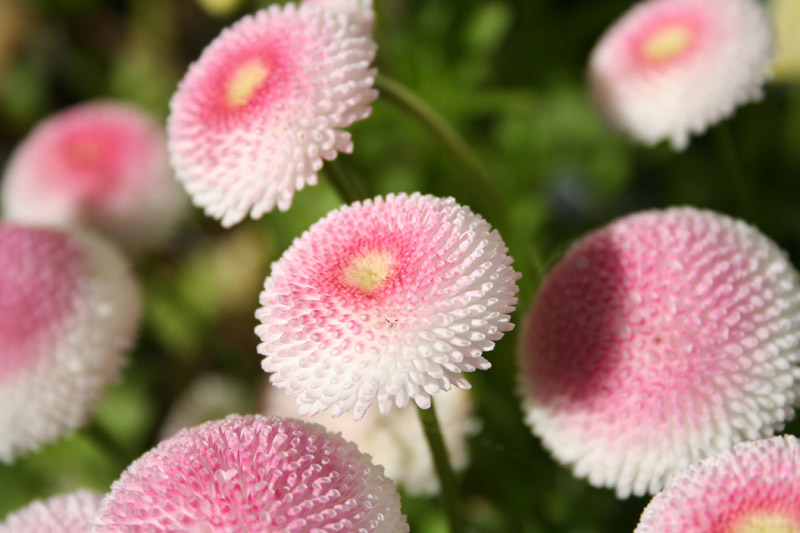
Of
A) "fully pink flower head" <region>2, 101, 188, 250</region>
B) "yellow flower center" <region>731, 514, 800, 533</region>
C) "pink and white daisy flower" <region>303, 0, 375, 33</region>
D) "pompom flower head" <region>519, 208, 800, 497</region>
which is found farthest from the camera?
"fully pink flower head" <region>2, 101, 188, 250</region>

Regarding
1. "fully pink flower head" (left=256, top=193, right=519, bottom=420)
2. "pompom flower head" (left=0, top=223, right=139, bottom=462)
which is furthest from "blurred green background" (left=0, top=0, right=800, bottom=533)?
"fully pink flower head" (left=256, top=193, right=519, bottom=420)

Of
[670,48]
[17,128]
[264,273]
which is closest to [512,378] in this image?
[670,48]

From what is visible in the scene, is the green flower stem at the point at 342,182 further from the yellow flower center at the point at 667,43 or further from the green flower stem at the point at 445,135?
the yellow flower center at the point at 667,43

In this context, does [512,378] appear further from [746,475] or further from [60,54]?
[60,54]

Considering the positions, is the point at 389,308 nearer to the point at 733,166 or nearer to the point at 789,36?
the point at 733,166

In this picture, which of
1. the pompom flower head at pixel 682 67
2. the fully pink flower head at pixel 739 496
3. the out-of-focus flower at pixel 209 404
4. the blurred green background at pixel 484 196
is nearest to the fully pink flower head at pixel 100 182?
the blurred green background at pixel 484 196

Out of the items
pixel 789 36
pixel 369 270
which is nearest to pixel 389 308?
pixel 369 270

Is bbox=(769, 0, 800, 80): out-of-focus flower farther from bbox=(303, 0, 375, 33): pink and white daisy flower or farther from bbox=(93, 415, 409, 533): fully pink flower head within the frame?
bbox=(93, 415, 409, 533): fully pink flower head
